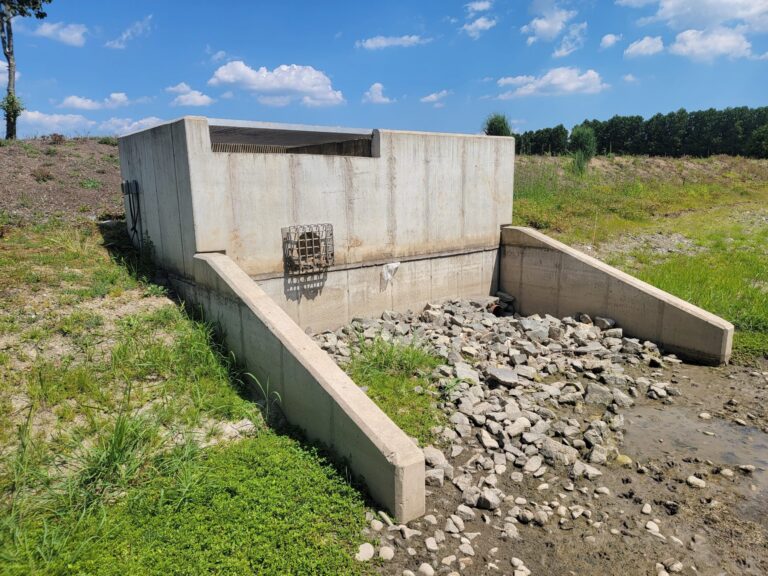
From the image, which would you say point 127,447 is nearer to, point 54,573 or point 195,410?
point 195,410

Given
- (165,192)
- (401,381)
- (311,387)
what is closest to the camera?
(311,387)

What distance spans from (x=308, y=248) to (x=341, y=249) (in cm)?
58

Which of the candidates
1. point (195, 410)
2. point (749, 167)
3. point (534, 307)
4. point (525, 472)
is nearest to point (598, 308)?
point (534, 307)

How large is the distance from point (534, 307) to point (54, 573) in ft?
24.5

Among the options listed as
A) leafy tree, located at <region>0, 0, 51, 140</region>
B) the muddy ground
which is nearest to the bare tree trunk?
leafy tree, located at <region>0, 0, 51, 140</region>

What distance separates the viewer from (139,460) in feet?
11.8

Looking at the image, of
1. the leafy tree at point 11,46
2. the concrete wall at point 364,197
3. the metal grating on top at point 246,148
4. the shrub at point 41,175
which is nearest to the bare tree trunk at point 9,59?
the leafy tree at point 11,46

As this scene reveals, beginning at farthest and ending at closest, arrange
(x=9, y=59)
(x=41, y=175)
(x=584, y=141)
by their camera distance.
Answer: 1. (x=584, y=141)
2. (x=9, y=59)
3. (x=41, y=175)

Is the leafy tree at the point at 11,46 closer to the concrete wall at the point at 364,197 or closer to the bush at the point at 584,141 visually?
the concrete wall at the point at 364,197

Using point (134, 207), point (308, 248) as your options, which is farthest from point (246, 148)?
point (308, 248)

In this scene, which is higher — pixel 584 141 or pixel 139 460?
pixel 584 141

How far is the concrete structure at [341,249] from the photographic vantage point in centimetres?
409

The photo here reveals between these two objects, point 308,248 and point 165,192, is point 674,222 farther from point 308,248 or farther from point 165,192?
point 165,192

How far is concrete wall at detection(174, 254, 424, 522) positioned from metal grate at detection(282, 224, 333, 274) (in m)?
0.96
